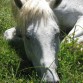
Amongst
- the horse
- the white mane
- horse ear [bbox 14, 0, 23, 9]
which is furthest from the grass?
horse ear [bbox 14, 0, 23, 9]

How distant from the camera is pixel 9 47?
16.8 feet

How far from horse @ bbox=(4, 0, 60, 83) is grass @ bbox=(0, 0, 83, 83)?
16 centimetres

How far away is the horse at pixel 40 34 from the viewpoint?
12.6 ft

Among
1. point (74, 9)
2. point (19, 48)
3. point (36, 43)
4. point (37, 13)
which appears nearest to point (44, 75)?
point (36, 43)

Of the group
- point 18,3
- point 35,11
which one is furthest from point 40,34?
point 18,3

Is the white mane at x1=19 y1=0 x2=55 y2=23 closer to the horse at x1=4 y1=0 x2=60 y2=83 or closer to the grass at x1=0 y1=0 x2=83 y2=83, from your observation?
the horse at x1=4 y1=0 x2=60 y2=83

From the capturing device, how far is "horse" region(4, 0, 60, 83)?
3.84 meters

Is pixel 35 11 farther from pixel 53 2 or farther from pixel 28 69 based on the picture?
pixel 28 69

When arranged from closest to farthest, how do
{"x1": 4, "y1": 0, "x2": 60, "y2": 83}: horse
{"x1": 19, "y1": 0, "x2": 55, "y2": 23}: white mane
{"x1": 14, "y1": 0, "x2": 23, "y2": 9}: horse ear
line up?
{"x1": 4, "y1": 0, "x2": 60, "y2": 83}: horse < {"x1": 19, "y1": 0, "x2": 55, "y2": 23}: white mane < {"x1": 14, "y1": 0, "x2": 23, "y2": 9}: horse ear

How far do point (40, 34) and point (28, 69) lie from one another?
602 mm

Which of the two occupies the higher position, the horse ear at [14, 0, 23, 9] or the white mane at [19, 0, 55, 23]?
the horse ear at [14, 0, 23, 9]

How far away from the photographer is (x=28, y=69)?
4383 mm

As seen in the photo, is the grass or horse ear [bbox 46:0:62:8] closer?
the grass

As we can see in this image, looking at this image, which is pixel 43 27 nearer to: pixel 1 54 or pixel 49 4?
pixel 49 4
